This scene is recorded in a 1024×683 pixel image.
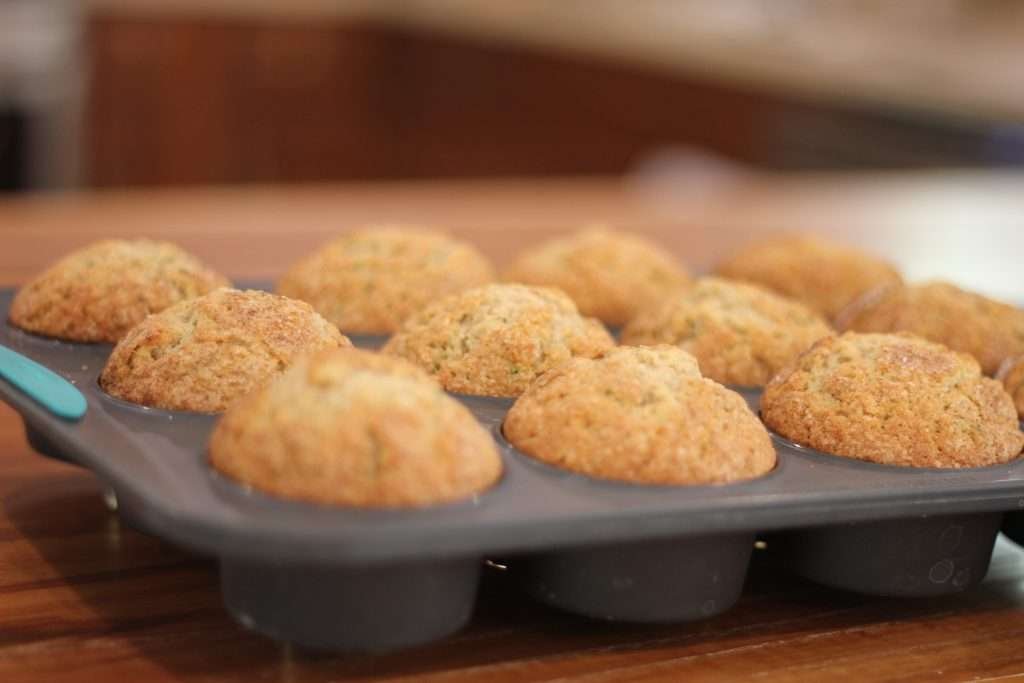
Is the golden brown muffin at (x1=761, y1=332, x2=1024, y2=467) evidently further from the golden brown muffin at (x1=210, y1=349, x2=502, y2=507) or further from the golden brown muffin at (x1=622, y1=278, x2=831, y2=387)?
the golden brown muffin at (x1=210, y1=349, x2=502, y2=507)

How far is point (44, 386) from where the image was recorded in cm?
140

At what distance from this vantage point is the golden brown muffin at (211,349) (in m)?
1.45

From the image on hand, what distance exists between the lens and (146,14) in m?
7.22

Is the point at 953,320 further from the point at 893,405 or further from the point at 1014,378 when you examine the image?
the point at 893,405

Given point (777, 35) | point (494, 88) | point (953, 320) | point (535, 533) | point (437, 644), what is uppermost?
point (777, 35)

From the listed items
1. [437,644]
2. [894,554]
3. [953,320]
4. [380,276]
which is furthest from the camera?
[380,276]

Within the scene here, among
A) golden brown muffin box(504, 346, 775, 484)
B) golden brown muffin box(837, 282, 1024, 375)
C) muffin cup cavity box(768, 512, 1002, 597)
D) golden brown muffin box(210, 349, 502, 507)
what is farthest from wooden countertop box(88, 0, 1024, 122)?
golden brown muffin box(210, 349, 502, 507)

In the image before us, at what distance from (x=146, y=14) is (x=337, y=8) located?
1.36m

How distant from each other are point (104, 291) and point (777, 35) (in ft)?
18.3

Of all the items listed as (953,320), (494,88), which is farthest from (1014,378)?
(494,88)

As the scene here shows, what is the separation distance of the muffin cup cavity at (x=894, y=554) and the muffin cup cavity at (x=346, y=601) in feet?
1.46

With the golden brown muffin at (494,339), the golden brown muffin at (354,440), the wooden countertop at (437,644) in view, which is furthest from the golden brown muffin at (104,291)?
the golden brown muffin at (354,440)

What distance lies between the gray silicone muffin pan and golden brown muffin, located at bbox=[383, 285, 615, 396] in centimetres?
10

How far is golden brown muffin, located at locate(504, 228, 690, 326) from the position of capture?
218 cm
